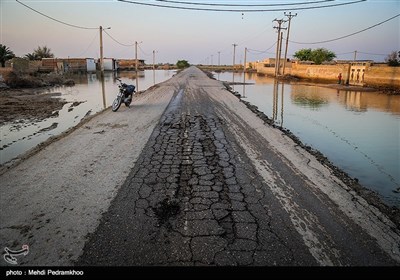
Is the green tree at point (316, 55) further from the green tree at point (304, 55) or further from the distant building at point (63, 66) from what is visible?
the distant building at point (63, 66)

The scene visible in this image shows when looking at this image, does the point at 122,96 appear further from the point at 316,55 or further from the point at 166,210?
the point at 316,55

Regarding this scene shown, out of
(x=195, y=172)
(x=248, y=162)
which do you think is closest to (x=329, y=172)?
(x=248, y=162)

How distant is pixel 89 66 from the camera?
64.5 m

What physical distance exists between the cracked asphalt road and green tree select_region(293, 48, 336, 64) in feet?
215

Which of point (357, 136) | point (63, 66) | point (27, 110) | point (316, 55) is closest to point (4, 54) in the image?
point (63, 66)

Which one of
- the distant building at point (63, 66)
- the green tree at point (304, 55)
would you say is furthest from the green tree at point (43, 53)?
the green tree at point (304, 55)

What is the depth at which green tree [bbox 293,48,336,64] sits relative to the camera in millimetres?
64944

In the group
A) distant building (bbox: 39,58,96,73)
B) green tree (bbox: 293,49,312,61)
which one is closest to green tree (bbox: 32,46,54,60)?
distant building (bbox: 39,58,96,73)

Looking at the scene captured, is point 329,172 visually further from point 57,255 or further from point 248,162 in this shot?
point 57,255

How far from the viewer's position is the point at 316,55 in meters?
65.6

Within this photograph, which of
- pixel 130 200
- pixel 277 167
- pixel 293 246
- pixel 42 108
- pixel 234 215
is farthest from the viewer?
pixel 42 108

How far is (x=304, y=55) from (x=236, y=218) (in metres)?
74.3

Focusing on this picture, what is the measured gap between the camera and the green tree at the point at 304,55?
6850cm

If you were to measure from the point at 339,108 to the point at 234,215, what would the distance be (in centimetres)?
1508
